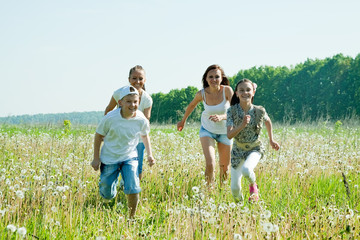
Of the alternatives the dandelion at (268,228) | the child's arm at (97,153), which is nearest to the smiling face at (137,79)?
the child's arm at (97,153)

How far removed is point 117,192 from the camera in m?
5.76

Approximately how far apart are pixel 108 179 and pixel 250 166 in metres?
1.75

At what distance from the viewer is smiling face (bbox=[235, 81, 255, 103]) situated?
5388 mm

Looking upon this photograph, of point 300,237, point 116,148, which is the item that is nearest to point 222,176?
point 116,148

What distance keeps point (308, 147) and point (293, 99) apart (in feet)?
105

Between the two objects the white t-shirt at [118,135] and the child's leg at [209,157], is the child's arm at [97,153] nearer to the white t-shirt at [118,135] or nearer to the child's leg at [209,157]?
the white t-shirt at [118,135]

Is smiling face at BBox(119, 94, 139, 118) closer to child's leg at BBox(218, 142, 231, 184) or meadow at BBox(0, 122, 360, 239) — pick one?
meadow at BBox(0, 122, 360, 239)

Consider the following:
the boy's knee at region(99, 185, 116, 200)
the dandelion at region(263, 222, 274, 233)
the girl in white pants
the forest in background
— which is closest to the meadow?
the dandelion at region(263, 222, 274, 233)

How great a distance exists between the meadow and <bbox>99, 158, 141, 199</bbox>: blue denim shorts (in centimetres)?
17

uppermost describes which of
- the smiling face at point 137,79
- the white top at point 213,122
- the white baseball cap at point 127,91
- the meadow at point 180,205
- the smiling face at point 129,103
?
A: the smiling face at point 137,79

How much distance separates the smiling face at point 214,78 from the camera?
20.6 feet

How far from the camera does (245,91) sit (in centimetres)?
540

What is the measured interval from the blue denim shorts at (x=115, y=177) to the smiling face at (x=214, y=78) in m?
1.91

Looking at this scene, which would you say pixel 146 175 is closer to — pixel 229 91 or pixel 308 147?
pixel 229 91
